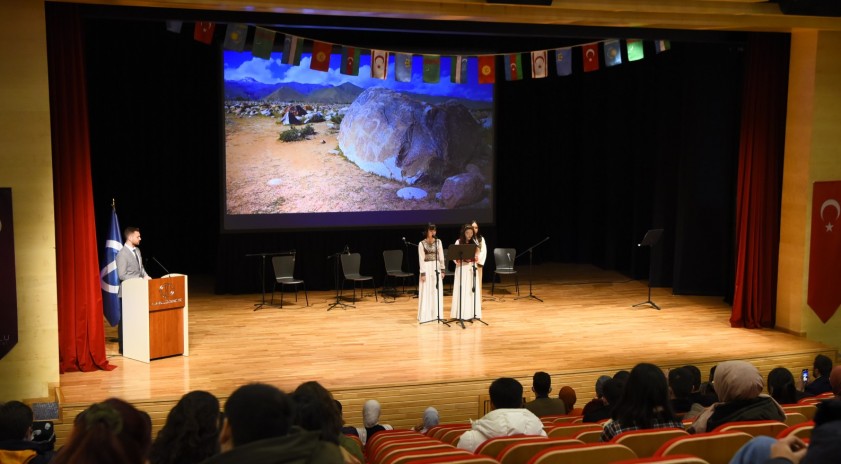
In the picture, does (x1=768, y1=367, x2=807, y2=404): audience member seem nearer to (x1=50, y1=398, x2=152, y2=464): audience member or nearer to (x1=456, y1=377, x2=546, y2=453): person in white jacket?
(x1=456, y1=377, x2=546, y2=453): person in white jacket

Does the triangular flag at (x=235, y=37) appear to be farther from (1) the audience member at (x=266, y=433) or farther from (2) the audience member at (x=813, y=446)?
(2) the audience member at (x=813, y=446)

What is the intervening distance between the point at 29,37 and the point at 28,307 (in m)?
2.25

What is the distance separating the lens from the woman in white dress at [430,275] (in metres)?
10.2

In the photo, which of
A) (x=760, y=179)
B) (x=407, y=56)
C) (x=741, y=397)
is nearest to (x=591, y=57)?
(x=407, y=56)

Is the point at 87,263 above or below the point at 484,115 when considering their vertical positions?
below

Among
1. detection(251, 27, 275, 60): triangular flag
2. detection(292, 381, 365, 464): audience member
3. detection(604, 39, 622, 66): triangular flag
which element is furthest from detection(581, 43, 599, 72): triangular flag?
detection(292, 381, 365, 464): audience member

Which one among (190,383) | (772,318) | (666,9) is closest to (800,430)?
(190,383)

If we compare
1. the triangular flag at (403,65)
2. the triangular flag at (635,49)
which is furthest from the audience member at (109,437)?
the triangular flag at (635,49)

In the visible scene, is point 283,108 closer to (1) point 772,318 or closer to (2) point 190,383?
(2) point 190,383

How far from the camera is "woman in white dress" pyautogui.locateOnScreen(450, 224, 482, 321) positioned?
33.3 feet

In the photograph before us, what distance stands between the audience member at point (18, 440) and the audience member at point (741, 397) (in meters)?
2.90

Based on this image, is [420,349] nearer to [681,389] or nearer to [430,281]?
[430,281]

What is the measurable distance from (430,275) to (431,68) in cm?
247

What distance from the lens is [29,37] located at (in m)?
7.40
